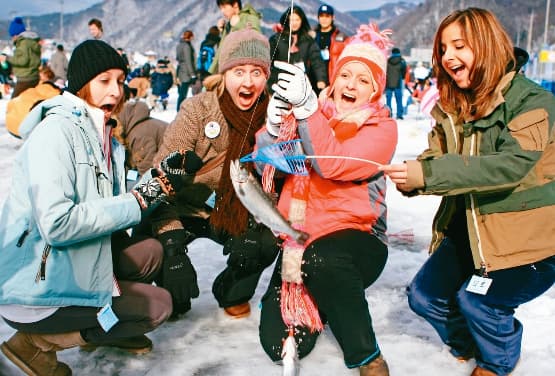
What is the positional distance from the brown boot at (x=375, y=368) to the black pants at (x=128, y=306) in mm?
975

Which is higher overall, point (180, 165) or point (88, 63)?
point (88, 63)

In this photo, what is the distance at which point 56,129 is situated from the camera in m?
2.15

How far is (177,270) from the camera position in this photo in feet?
9.07

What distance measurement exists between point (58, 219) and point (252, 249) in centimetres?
115

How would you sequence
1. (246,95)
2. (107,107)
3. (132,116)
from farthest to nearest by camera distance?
(132,116), (246,95), (107,107)

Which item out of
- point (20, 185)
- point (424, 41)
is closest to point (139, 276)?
point (20, 185)

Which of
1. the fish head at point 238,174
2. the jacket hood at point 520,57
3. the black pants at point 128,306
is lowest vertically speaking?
the black pants at point 128,306

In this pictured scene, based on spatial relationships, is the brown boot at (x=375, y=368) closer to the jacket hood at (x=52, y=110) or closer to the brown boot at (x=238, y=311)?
the brown boot at (x=238, y=311)

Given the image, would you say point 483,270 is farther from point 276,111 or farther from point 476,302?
point 276,111

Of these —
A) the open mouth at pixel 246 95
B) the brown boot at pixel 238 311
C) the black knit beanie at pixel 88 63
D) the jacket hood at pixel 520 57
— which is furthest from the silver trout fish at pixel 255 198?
the jacket hood at pixel 520 57

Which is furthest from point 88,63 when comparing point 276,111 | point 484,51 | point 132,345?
point 484,51

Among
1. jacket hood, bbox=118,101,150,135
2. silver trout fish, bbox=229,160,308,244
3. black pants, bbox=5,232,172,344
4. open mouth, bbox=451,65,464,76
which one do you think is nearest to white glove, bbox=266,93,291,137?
silver trout fish, bbox=229,160,308,244

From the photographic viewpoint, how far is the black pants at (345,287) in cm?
232

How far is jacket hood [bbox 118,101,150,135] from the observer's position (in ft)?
12.7
